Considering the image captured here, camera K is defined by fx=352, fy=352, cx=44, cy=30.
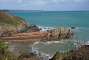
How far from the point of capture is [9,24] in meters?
13.0

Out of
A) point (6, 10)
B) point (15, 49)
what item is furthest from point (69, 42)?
point (6, 10)

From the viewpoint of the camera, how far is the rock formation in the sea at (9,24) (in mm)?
12453

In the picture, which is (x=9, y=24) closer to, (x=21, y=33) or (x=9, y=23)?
(x=9, y=23)

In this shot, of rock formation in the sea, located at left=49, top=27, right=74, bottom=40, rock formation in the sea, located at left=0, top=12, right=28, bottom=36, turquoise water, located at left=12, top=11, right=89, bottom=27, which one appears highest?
rock formation in the sea, located at left=0, top=12, right=28, bottom=36

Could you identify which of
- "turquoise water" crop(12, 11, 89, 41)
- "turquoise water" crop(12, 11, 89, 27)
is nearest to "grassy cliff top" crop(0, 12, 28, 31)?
"turquoise water" crop(12, 11, 89, 41)

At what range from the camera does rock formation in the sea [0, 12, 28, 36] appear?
→ 1245 centimetres

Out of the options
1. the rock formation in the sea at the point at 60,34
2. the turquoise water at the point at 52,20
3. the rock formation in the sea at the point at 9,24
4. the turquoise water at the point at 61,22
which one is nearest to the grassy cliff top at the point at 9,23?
the rock formation in the sea at the point at 9,24

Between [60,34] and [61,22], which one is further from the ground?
[60,34]

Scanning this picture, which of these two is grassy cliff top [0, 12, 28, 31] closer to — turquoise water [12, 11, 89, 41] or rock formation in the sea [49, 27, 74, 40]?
rock formation in the sea [49, 27, 74, 40]

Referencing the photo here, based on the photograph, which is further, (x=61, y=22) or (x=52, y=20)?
(x=52, y=20)

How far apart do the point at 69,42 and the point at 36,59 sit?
3.69m

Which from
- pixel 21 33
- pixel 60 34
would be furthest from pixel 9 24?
pixel 60 34

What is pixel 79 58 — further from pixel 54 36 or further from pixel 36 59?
pixel 54 36

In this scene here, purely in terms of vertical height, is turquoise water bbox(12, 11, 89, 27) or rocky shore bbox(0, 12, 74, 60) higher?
rocky shore bbox(0, 12, 74, 60)
